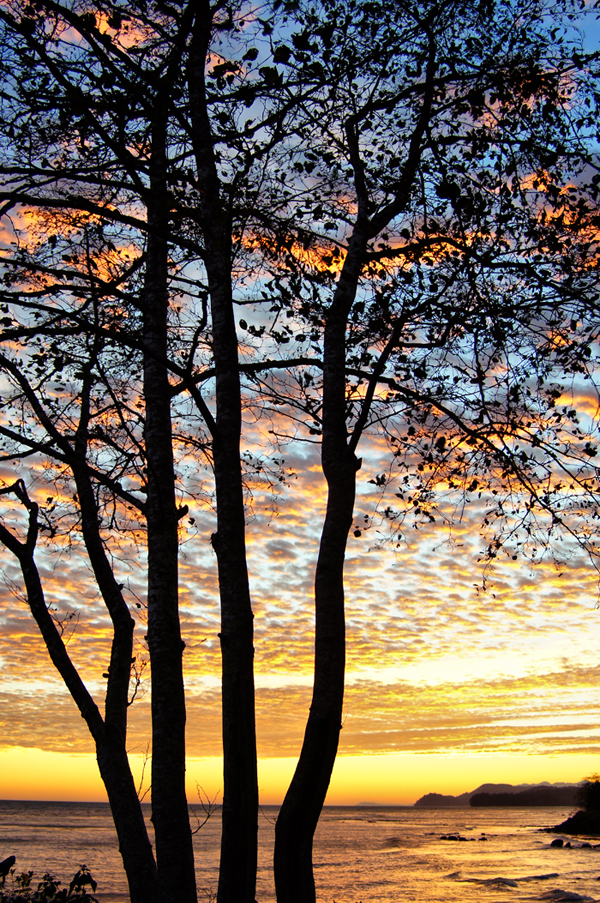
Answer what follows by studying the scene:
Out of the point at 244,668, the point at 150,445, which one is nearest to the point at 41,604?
the point at 150,445

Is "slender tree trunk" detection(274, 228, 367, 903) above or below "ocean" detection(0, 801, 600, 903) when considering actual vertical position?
above

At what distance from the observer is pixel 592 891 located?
2480 centimetres

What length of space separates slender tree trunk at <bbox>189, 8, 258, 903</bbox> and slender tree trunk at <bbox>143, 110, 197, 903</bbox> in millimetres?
503

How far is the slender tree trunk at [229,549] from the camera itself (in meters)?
5.76

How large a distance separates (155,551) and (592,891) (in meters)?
26.5

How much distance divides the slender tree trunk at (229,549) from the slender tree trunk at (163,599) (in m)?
0.50

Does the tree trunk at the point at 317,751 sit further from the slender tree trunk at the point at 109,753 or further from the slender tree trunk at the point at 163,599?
the slender tree trunk at the point at 109,753

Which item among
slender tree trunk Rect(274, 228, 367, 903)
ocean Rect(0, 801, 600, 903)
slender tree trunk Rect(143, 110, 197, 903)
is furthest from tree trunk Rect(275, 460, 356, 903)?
ocean Rect(0, 801, 600, 903)

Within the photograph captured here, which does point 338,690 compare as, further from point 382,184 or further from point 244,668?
point 382,184

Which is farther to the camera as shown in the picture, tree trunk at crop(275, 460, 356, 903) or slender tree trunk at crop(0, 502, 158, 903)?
slender tree trunk at crop(0, 502, 158, 903)

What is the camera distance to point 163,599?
680cm

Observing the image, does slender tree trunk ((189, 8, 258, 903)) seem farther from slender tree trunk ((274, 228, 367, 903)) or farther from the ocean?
the ocean

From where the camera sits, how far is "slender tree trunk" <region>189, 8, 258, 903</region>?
576 centimetres

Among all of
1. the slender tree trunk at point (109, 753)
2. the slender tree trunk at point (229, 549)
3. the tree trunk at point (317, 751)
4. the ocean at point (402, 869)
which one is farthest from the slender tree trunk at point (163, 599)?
the ocean at point (402, 869)
